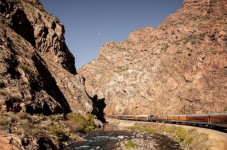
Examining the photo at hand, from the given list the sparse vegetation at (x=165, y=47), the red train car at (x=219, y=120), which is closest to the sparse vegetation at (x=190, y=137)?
the red train car at (x=219, y=120)

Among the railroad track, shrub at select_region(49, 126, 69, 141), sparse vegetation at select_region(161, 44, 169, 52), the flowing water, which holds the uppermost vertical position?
sparse vegetation at select_region(161, 44, 169, 52)

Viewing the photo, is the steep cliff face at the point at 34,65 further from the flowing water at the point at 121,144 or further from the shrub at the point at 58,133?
the flowing water at the point at 121,144

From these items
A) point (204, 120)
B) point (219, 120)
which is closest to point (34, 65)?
point (204, 120)

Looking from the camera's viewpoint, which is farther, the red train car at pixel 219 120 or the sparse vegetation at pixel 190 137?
the red train car at pixel 219 120

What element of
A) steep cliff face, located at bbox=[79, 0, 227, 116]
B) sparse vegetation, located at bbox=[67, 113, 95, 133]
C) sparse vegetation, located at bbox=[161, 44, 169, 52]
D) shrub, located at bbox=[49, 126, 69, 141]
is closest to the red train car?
shrub, located at bbox=[49, 126, 69, 141]

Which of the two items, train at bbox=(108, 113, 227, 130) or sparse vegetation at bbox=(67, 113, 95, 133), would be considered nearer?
train at bbox=(108, 113, 227, 130)

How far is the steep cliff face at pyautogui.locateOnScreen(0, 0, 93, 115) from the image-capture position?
4619 cm

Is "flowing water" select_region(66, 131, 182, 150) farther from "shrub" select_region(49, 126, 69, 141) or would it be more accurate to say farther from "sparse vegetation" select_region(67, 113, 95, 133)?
"sparse vegetation" select_region(67, 113, 95, 133)

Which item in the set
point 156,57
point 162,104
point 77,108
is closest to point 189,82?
point 162,104

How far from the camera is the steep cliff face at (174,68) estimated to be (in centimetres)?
10031

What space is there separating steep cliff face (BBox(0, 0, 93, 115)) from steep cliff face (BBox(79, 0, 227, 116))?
123 feet

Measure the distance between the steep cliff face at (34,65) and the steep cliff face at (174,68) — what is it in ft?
123

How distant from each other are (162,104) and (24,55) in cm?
6895

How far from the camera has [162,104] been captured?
112 meters
